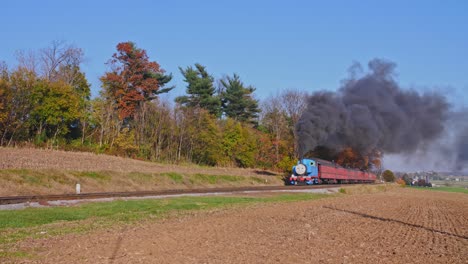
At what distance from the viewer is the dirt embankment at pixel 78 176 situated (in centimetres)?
2888

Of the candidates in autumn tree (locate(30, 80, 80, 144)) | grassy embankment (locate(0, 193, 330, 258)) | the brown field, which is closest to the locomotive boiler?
grassy embankment (locate(0, 193, 330, 258))

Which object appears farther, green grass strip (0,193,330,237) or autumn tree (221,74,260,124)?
autumn tree (221,74,260,124)

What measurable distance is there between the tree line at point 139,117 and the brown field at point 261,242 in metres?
34.7

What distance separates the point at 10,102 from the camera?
46.9m

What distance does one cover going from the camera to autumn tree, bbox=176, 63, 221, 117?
7425cm

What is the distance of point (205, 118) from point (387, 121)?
2988 cm

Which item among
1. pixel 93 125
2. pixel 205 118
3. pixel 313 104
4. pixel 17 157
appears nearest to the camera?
pixel 17 157

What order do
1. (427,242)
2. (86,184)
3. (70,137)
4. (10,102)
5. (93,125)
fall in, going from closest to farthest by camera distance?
1. (427,242)
2. (86,184)
3. (10,102)
4. (70,137)
5. (93,125)

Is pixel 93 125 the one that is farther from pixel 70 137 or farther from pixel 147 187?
pixel 147 187

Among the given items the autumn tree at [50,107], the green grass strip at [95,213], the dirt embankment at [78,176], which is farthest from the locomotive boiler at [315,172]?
the autumn tree at [50,107]

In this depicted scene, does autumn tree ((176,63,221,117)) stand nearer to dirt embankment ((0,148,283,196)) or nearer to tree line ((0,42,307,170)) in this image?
tree line ((0,42,307,170))

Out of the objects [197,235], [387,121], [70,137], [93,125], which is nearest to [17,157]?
[70,137]

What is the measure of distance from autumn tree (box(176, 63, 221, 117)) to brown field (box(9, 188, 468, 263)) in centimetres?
5760

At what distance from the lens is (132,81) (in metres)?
65.9
